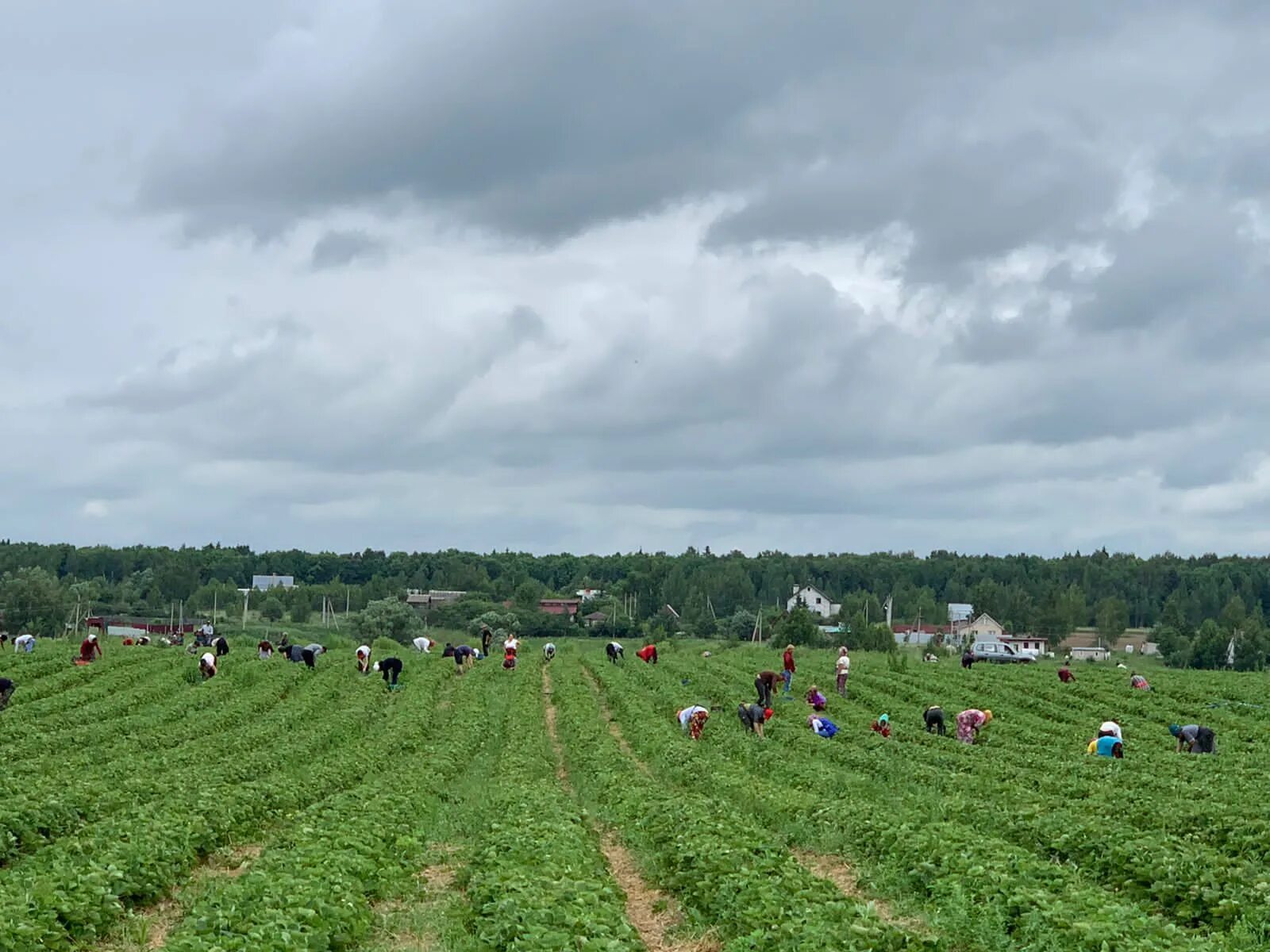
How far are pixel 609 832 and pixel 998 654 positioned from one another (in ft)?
174

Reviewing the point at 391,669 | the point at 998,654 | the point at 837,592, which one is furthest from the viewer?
the point at 837,592

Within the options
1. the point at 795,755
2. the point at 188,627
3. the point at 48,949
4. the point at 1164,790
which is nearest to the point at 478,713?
the point at 795,755

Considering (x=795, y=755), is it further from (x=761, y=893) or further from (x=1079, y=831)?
(x=761, y=893)

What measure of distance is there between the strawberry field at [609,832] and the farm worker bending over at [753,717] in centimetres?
55

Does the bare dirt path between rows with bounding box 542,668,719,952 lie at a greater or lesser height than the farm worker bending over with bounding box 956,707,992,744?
lesser

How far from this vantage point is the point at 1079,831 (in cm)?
1758

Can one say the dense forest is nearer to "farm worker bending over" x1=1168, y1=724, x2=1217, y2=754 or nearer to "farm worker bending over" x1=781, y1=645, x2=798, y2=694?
"farm worker bending over" x1=781, y1=645, x2=798, y2=694

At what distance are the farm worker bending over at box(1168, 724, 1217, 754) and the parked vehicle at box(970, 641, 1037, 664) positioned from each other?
3418 cm

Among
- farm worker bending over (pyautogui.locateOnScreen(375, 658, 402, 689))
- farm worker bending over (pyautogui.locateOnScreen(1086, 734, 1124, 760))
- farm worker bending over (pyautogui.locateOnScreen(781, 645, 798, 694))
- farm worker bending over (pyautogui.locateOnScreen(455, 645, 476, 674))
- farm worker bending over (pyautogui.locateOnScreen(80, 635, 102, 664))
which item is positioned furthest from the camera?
farm worker bending over (pyautogui.locateOnScreen(455, 645, 476, 674))

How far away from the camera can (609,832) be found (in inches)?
822

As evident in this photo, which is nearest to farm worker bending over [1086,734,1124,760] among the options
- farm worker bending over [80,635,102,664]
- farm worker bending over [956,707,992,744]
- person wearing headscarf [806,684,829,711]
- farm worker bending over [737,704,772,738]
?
farm worker bending over [956,707,992,744]

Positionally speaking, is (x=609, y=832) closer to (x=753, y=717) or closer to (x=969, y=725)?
(x=753, y=717)

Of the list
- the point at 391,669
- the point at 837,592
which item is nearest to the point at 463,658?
the point at 391,669

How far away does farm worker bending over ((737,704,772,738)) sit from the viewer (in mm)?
34406
